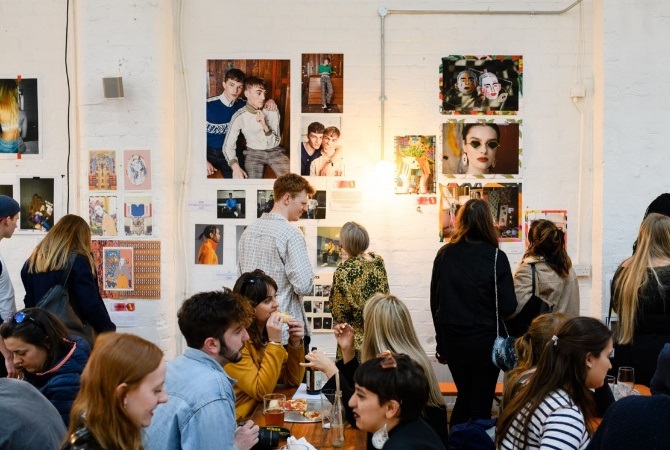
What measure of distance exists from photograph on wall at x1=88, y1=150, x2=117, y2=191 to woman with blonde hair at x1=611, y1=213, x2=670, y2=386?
148 inches

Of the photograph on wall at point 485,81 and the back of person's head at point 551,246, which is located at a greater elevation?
the photograph on wall at point 485,81

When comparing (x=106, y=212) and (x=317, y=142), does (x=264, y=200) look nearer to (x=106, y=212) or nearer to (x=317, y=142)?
(x=317, y=142)

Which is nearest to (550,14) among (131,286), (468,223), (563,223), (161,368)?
(563,223)

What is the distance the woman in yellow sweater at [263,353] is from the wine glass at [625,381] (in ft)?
5.26

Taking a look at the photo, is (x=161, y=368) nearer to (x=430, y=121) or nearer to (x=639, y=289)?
(x=639, y=289)

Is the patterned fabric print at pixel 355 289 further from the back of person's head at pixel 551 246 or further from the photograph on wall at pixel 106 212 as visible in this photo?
the photograph on wall at pixel 106 212

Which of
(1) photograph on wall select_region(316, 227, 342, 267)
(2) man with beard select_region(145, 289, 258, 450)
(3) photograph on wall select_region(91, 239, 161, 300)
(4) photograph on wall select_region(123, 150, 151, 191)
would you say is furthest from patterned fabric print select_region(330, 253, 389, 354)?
(2) man with beard select_region(145, 289, 258, 450)

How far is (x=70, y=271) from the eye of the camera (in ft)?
15.6

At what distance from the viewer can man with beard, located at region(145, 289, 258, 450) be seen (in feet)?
8.75

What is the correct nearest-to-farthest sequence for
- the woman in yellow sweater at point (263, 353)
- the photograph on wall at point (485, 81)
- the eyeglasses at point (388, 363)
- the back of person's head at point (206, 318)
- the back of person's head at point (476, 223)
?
the eyeglasses at point (388, 363) < the back of person's head at point (206, 318) < the woman in yellow sweater at point (263, 353) < the back of person's head at point (476, 223) < the photograph on wall at point (485, 81)

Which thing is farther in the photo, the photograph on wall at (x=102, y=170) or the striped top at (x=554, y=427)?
the photograph on wall at (x=102, y=170)

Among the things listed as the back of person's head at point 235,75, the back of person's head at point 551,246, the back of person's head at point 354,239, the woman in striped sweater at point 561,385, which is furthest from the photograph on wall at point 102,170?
the woman in striped sweater at point 561,385

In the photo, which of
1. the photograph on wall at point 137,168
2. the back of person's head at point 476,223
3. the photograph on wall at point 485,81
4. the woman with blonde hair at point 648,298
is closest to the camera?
the woman with blonde hair at point 648,298

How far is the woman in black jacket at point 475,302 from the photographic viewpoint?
15.5 feet
